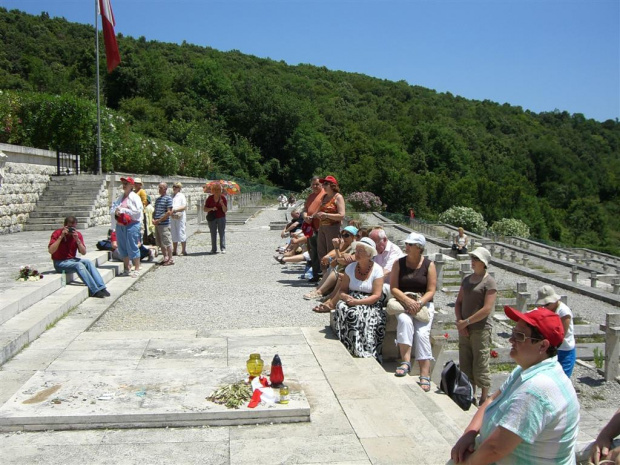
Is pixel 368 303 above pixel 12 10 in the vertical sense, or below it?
below

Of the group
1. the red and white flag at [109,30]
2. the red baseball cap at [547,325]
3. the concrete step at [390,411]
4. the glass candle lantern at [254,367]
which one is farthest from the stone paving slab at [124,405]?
the red and white flag at [109,30]

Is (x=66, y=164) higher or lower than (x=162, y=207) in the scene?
higher

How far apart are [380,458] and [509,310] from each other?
1402 millimetres

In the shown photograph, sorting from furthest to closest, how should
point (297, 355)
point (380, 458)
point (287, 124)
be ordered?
point (287, 124), point (297, 355), point (380, 458)

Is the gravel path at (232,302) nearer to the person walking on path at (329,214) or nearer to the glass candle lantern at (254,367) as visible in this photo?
the person walking on path at (329,214)

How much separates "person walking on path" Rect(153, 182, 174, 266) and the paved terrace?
246 cm

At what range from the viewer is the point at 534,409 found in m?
2.70

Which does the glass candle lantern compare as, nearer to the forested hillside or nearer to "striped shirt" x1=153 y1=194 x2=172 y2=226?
"striped shirt" x1=153 y1=194 x2=172 y2=226

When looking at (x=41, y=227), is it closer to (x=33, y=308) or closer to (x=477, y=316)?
(x=33, y=308)

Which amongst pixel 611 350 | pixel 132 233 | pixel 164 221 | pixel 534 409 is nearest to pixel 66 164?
pixel 164 221

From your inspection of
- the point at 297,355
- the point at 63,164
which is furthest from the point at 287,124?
the point at 297,355

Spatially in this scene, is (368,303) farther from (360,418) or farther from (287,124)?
(287,124)

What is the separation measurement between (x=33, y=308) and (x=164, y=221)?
17.9 ft

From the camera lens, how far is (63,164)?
69.1 ft
